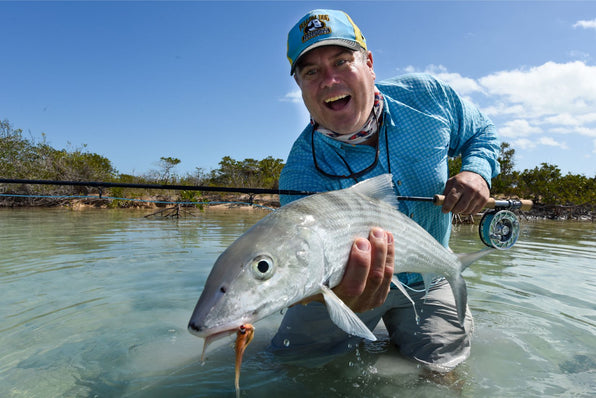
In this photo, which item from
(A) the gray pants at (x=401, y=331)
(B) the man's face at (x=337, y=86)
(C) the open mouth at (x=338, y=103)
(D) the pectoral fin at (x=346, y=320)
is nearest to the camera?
(D) the pectoral fin at (x=346, y=320)

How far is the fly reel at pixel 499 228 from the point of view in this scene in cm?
279

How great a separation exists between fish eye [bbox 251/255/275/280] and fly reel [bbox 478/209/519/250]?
213 centimetres

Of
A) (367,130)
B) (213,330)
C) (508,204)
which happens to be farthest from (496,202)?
(213,330)

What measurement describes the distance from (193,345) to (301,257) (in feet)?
7.26

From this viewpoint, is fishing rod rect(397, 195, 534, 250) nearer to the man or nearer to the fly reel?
the fly reel

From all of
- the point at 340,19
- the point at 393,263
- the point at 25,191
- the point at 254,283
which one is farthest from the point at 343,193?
the point at 25,191

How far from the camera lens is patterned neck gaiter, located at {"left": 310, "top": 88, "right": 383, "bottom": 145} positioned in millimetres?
2662

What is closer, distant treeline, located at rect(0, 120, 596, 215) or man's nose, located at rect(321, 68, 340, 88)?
man's nose, located at rect(321, 68, 340, 88)

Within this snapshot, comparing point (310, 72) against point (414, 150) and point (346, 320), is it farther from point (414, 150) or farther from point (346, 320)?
point (346, 320)

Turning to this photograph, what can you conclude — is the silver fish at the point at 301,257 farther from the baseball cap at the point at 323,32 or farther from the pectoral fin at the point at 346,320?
the baseball cap at the point at 323,32

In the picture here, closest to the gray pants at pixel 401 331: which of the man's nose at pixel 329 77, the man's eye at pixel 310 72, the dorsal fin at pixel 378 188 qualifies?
the dorsal fin at pixel 378 188

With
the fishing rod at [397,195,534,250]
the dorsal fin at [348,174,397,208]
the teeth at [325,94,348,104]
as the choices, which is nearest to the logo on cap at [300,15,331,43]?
the teeth at [325,94,348,104]

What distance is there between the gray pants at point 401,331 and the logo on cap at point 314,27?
1953mm

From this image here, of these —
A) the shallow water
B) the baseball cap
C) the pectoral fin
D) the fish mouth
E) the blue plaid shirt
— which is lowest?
the shallow water
